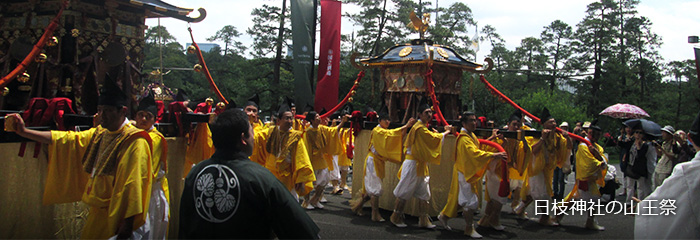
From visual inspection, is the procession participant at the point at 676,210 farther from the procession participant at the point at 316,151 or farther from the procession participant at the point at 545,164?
the procession participant at the point at 316,151

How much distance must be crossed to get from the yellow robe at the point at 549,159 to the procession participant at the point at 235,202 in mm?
6706

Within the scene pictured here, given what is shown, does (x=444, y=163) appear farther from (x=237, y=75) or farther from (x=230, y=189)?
(x=237, y=75)

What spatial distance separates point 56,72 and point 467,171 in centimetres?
584

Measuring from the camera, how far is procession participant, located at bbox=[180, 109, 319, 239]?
8.59ft

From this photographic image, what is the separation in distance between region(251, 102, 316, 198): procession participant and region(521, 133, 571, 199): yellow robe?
3.84 m

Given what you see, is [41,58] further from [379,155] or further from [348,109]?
[348,109]

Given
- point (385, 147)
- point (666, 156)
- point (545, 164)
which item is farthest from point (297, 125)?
point (666, 156)

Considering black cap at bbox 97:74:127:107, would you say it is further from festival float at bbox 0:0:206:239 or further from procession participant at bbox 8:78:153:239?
festival float at bbox 0:0:206:239

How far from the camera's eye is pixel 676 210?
10.6 feet

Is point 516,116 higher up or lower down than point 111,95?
higher up

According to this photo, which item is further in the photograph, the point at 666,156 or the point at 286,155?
the point at 666,156

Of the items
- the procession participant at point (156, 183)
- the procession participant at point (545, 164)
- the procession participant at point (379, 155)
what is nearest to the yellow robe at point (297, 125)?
the procession participant at point (379, 155)

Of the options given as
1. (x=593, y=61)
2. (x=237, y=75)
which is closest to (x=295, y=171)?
(x=237, y=75)

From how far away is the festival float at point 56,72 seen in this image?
472 cm
